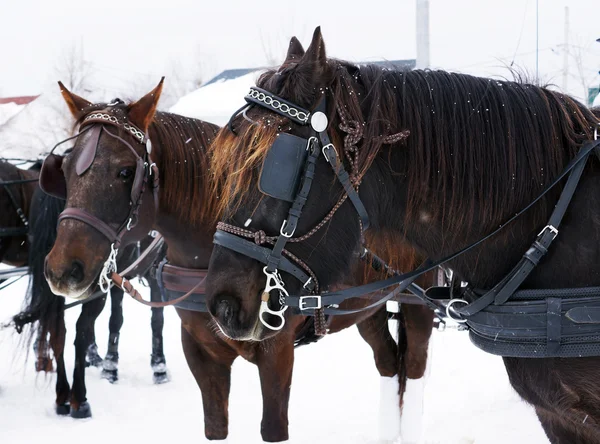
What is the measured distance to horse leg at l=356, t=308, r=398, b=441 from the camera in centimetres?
414

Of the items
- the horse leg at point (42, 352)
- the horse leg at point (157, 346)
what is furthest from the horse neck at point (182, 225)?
the horse leg at point (157, 346)

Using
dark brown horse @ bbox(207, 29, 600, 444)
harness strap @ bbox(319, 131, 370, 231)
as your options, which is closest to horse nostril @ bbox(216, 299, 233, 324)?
dark brown horse @ bbox(207, 29, 600, 444)

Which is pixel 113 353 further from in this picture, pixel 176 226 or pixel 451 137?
pixel 451 137

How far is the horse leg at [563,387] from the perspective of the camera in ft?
6.00

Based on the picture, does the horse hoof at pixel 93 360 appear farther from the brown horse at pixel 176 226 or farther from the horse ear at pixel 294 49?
the horse ear at pixel 294 49

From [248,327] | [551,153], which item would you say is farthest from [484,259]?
[248,327]

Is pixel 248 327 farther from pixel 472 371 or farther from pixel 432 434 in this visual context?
pixel 472 371

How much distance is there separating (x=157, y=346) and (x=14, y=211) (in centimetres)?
195

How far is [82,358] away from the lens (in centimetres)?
531

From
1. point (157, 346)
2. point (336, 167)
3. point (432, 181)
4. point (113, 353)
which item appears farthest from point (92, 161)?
point (113, 353)

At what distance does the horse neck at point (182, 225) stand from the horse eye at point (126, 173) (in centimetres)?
18

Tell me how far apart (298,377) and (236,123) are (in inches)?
180

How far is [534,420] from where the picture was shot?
187 inches

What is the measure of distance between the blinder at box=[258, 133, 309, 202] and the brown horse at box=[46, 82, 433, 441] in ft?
4.06
